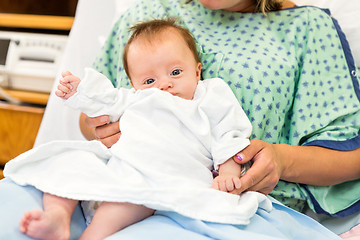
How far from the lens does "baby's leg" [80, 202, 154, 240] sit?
2.16 feet

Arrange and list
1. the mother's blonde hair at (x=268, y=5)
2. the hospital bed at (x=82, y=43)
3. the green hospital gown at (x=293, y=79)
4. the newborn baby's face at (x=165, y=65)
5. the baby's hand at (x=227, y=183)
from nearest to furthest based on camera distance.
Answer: the baby's hand at (x=227, y=183)
the newborn baby's face at (x=165, y=65)
the green hospital gown at (x=293, y=79)
the mother's blonde hair at (x=268, y=5)
the hospital bed at (x=82, y=43)

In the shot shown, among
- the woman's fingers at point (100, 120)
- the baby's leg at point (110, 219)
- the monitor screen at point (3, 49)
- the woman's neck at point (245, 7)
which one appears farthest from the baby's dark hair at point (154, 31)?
the monitor screen at point (3, 49)

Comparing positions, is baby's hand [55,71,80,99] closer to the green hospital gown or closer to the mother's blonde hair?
the green hospital gown

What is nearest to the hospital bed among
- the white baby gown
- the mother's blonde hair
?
the mother's blonde hair

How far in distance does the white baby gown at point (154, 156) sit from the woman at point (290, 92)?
8 centimetres

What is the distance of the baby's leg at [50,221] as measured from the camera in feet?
1.98

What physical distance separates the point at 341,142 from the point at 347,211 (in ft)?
0.56

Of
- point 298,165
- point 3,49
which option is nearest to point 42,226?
point 298,165

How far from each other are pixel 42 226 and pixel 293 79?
2.11ft

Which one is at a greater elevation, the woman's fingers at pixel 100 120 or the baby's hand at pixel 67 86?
the baby's hand at pixel 67 86

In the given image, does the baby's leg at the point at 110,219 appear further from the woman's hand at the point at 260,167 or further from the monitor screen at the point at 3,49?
the monitor screen at the point at 3,49

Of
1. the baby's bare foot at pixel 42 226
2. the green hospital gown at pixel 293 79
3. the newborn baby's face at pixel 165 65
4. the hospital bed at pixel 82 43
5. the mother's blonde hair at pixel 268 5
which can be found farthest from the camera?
the hospital bed at pixel 82 43

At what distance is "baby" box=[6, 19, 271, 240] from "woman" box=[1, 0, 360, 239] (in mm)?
73

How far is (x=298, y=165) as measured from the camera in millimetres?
871
